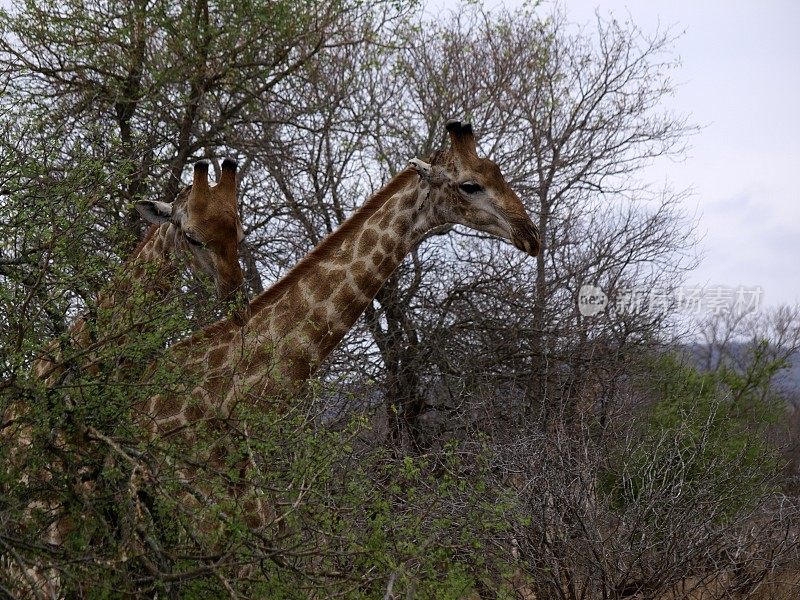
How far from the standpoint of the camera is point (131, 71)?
945 cm

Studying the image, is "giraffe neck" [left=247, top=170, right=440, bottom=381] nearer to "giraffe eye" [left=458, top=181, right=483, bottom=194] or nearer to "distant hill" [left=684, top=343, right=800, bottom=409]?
"giraffe eye" [left=458, top=181, right=483, bottom=194]

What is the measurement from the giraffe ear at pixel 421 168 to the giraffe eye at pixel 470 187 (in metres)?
0.19

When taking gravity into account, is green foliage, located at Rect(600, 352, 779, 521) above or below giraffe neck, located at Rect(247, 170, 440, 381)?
below

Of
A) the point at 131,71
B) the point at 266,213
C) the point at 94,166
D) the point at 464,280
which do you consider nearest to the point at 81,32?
the point at 131,71

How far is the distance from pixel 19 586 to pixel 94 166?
1506 mm

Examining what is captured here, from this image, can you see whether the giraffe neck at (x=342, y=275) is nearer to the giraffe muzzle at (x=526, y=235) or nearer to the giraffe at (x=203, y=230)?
the giraffe at (x=203, y=230)

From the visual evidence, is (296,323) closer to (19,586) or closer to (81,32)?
(19,586)

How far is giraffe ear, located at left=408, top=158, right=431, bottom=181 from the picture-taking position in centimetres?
551

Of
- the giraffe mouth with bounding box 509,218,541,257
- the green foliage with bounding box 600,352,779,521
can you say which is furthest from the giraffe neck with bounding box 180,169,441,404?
the green foliage with bounding box 600,352,779,521

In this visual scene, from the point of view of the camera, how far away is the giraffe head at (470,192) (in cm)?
545

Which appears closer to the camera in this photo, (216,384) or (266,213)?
(216,384)

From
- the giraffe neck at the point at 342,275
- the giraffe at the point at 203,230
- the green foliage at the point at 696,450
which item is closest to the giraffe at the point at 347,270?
the giraffe neck at the point at 342,275

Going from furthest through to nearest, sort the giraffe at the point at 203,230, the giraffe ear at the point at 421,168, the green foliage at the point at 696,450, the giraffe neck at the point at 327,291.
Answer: the green foliage at the point at 696,450 → the giraffe ear at the point at 421,168 → the giraffe at the point at 203,230 → the giraffe neck at the point at 327,291

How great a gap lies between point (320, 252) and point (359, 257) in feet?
0.67
